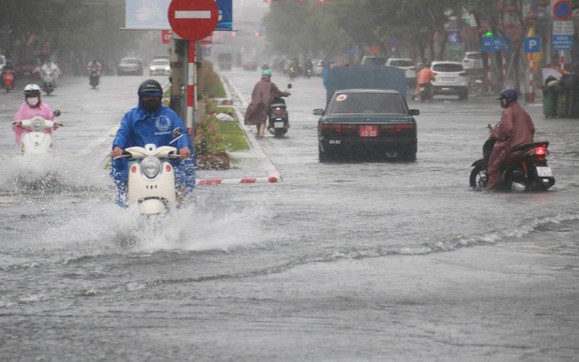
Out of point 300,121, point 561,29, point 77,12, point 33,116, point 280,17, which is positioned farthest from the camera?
point 280,17

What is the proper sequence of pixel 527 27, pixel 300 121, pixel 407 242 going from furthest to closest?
pixel 527 27 → pixel 300 121 → pixel 407 242

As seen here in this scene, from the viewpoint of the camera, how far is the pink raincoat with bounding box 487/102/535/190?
56.4ft

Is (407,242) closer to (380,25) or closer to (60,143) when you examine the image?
(60,143)

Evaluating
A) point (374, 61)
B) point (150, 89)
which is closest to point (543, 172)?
point (150, 89)

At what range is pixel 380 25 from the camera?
8419 cm

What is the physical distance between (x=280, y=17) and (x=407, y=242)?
139 m

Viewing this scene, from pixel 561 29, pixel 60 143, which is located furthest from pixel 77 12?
pixel 60 143

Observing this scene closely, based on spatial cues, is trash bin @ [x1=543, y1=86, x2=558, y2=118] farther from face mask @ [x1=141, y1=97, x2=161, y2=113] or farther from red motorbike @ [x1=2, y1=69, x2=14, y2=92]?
red motorbike @ [x1=2, y1=69, x2=14, y2=92]

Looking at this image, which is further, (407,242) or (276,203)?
(276,203)

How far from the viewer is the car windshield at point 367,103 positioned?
2358 centimetres

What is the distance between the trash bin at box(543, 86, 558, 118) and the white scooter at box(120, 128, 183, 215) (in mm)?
28527

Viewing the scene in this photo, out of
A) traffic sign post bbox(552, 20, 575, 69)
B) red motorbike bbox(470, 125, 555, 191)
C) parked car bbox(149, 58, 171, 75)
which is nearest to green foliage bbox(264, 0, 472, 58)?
traffic sign post bbox(552, 20, 575, 69)

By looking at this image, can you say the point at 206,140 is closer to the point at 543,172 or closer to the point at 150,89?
the point at 543,172

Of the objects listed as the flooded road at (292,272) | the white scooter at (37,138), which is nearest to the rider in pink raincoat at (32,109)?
the white scooter at (37,138)
